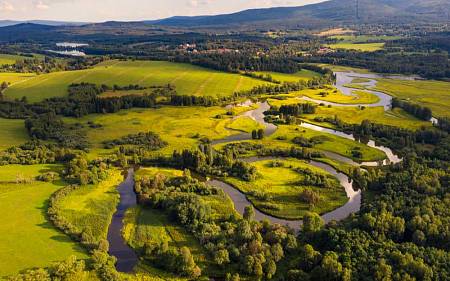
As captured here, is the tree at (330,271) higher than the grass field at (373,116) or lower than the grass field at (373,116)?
lower

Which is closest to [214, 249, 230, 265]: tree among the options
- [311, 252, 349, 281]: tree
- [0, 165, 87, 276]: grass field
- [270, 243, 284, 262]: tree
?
[270, 243, 284, 262]: tree

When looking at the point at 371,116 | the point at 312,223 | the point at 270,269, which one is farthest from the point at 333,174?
the point at 371,116

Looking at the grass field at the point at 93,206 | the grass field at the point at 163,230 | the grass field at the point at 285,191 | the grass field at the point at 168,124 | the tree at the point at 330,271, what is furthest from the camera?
the grass field at the point at 168,124

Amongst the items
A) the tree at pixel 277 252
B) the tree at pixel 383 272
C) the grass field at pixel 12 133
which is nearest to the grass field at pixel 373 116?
the tree at pixel 277 252

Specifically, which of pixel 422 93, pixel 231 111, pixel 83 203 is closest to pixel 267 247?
pixel 83 203

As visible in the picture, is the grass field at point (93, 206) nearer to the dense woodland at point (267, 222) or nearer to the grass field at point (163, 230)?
the dense woodland at point (267, 222)
